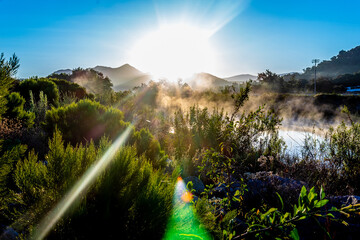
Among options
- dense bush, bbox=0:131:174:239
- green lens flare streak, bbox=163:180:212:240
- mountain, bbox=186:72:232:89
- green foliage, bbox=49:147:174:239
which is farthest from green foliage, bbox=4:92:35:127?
mountain, bbox=186:72:232:89

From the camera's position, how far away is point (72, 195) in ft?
3.56

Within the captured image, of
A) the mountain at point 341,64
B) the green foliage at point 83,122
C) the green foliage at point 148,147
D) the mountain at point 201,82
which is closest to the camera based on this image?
the green foliage at point 148,147

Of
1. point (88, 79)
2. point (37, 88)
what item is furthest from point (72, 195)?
point (88, 79)

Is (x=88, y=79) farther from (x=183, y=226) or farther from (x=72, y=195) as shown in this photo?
(x=183, y=226)

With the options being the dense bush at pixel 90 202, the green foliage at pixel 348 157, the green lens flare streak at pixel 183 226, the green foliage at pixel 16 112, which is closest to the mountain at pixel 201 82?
the green foliage at pixel 16 112

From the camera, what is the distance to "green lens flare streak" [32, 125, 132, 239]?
100 centimetres

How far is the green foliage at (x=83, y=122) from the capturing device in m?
4.46

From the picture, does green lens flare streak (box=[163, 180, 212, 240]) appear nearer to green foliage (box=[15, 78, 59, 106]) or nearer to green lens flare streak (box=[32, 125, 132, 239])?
green lens flare streak (box=[32, 125, 132, 239])

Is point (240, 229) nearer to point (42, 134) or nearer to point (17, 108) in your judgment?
point (42, 134)

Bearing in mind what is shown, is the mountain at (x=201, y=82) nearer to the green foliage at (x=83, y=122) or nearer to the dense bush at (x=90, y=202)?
the green foliage at (x=83, y=122)

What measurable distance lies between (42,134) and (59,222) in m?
4.54

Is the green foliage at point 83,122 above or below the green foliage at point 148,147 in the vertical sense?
above

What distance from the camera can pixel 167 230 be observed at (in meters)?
1.13

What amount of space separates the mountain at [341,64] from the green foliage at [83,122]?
298ft
